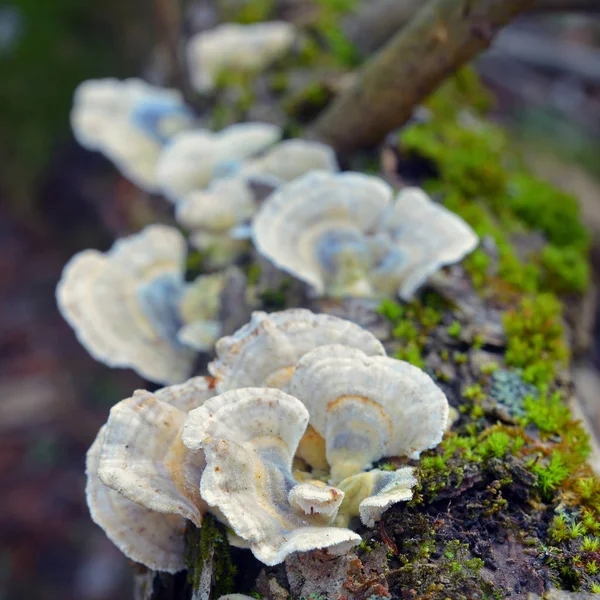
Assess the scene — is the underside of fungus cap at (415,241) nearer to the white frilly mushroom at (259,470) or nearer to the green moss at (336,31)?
the white frilly mushroom at (259,470)

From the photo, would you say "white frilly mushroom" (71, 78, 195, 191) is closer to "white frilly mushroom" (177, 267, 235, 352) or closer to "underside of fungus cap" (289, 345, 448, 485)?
"white frilly mushroom" (177, 267, 235, 352)

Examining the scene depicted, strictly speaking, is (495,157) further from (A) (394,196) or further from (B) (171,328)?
(B) (171,328)

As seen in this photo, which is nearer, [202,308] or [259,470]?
[259,470]

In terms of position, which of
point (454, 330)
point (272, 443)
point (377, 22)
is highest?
point (377, 22)

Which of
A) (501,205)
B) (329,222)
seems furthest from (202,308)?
(501,205)

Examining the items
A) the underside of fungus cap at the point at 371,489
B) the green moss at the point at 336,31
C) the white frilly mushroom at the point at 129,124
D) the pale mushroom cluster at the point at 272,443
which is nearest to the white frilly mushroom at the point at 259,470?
the pale mushroom cluster at the point at 272,443

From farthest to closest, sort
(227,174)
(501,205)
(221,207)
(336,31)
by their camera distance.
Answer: (336,31), (501,205), (227,174), (221,207)

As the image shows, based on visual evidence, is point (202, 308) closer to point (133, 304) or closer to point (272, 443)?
point (133, 304)
